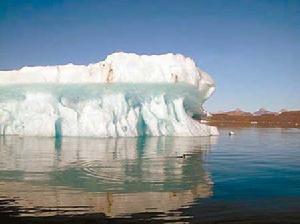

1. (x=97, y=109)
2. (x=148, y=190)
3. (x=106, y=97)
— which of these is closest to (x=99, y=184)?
(x=148, y=190)

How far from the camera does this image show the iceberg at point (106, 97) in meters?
38.6

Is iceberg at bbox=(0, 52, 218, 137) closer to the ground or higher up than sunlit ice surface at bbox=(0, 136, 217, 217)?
higher up

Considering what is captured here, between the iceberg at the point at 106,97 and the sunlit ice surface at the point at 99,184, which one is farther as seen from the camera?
the iceberg at the point at 106,97

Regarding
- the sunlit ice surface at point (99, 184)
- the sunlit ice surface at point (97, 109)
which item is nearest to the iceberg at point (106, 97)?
the sunlit ice surface at point (97, 109)

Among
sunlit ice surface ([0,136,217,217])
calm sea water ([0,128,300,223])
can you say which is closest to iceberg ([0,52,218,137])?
sunlit ice surface ([0,136,217,217])

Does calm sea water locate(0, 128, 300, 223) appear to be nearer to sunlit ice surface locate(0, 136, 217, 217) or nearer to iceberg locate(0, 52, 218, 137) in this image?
sunlit ice surface locate(0, 136, 217, 217)

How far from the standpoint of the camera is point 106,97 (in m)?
39.3

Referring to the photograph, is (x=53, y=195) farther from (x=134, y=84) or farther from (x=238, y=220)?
(x=134, y=84)

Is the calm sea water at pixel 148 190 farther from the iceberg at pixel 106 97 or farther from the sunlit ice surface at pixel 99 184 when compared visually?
the iceberg at pixel 106 97

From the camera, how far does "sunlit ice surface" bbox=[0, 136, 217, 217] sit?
10.4 m

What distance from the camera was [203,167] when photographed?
1853 cm

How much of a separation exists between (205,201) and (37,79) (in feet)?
109

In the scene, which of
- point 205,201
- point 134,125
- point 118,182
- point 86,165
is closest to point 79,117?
point 134,125

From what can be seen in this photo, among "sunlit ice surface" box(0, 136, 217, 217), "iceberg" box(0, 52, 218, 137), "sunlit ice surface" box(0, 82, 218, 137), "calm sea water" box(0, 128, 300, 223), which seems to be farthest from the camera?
"iceberg" box(0, 52, 218, 137)
